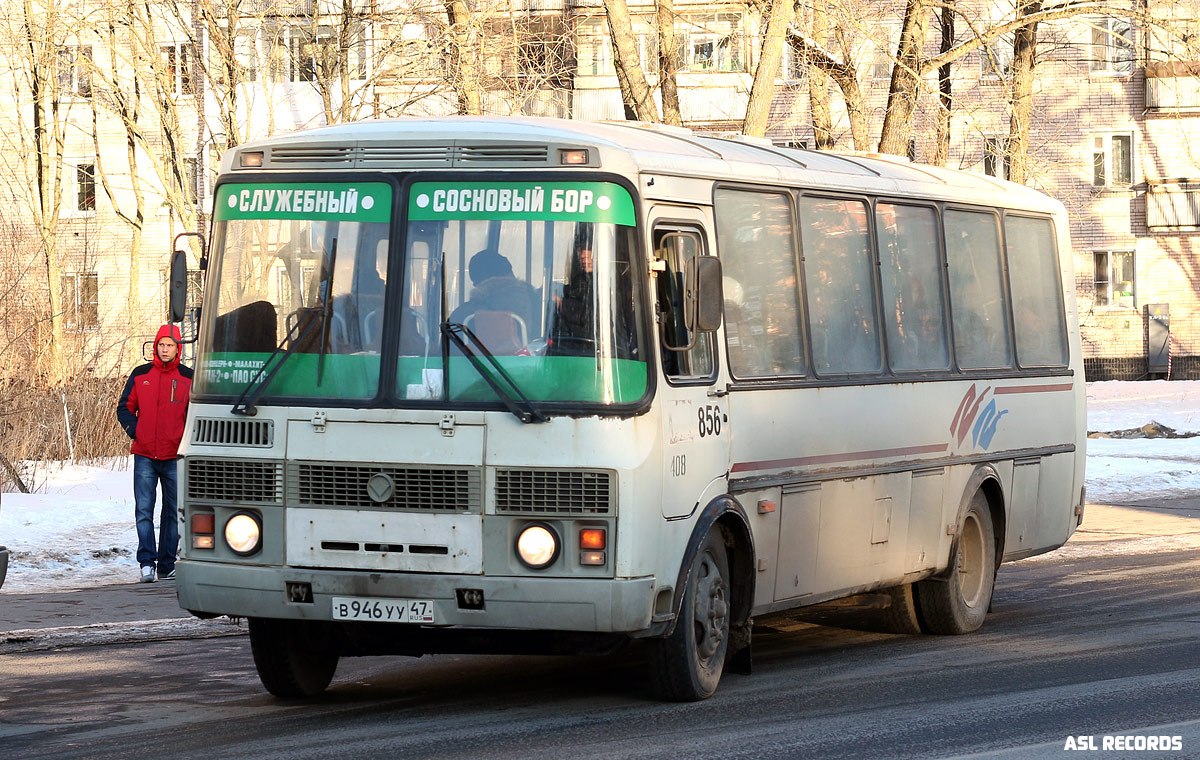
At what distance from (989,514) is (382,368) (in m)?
5.35

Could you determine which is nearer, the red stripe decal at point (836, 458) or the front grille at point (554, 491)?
the front grille at point (554, 491)

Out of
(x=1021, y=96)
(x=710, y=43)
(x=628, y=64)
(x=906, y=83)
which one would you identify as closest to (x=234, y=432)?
(x=628, y=64)

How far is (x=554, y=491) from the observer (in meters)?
8.00

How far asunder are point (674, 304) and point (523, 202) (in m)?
0.87

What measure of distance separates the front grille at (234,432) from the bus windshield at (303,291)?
15 cm

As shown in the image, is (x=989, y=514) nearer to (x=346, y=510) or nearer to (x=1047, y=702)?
(x=1047, y=702)

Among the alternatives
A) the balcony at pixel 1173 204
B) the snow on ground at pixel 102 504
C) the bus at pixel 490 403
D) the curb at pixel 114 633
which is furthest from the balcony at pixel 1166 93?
the bus at pixel 490 403

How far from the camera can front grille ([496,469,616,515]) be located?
314 inches

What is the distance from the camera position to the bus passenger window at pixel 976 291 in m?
11.8

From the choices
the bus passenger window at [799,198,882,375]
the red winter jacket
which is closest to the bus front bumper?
the bus passenger window at [799,198,882,375]

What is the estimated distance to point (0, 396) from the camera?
22.8 meters

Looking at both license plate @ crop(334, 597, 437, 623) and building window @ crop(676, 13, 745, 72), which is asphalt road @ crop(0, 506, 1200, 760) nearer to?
license plate @ crop(334, 597, 437, 623)

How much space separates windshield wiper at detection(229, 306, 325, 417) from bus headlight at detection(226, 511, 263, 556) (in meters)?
0.46

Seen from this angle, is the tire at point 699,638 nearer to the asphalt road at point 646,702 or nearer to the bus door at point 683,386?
the asphalt road at point 646,702
